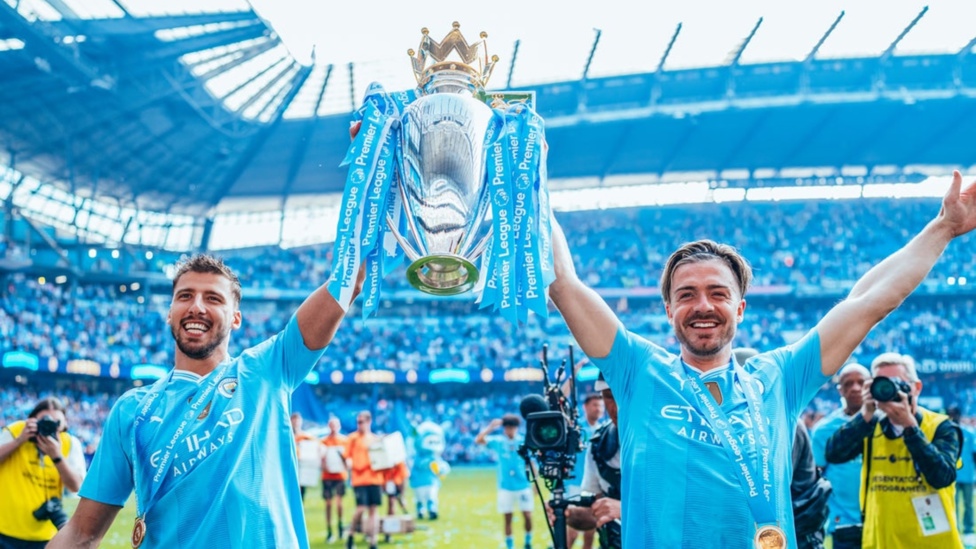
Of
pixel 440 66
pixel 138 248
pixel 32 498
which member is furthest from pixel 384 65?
pixel 440 66

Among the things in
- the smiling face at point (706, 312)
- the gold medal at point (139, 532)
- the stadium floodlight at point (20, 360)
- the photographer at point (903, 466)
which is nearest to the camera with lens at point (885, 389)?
the photographer at point (903, 466)

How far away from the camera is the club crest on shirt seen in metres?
2.84

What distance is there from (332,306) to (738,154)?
41002mm

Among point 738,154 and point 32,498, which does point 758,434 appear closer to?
point 32,498

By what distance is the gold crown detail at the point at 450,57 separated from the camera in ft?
10.3

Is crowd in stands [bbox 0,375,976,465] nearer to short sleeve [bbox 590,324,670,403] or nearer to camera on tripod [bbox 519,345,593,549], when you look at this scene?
camera on tripod [bbox 519,345,593,549]

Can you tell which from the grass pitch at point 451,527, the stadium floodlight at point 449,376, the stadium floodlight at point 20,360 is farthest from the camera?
the stadium floodlight at point 449,376

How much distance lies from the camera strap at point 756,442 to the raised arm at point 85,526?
1.96 meters

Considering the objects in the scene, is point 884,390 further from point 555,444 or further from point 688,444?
point 688,444

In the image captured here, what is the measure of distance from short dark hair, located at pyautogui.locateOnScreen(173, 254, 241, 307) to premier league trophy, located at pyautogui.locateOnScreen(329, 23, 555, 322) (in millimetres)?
579

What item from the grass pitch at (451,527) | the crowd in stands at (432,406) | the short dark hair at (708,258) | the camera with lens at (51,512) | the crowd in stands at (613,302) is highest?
the crowd in stands at (613,302)

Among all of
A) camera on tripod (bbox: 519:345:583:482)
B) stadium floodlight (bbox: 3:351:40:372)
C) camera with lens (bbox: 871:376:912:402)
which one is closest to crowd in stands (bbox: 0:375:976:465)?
stadium floodlight (bbox: 3:351:40:372)

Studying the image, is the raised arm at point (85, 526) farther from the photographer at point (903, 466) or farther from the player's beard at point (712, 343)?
the photographer at point (903, 466)

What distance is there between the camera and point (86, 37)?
25.5 meters
